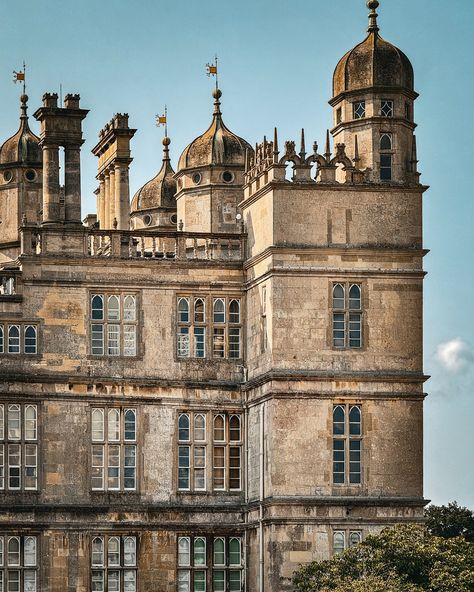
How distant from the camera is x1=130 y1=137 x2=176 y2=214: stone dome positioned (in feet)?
234

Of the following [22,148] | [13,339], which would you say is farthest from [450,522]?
[13,339]

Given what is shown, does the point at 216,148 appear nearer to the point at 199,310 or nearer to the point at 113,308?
the point at 199,310

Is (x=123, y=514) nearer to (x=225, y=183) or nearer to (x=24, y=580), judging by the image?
(x=24, y=580)

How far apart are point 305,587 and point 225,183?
1613cm

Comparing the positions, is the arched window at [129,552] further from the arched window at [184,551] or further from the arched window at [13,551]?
the arched window at [13,551]

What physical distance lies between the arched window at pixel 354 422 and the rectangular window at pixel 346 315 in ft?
5.82

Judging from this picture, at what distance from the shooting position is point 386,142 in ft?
190

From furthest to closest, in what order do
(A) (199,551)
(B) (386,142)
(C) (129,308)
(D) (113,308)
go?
(B) (386,142) < (C) (129,308) < (D) (113,308) < (A) (199,551)

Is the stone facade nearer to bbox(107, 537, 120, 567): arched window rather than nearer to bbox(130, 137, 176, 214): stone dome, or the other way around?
bbox(107, 537, 120, 567): arched window

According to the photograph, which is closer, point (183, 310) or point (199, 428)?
point (199, 428)

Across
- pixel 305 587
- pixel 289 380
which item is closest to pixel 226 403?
pixel 289 380

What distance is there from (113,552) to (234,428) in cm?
496

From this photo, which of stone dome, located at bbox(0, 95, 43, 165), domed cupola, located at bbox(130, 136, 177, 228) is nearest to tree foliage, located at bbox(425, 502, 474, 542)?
domed cupola, located at bbox(130, 136, 177, 228)

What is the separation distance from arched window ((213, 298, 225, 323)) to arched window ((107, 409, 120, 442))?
4048mm
